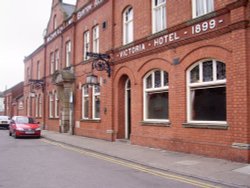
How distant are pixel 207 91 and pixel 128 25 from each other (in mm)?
7015

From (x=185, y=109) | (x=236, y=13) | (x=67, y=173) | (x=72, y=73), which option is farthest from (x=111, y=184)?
(x=72, y=73)

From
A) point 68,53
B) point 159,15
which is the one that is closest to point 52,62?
point 68,53

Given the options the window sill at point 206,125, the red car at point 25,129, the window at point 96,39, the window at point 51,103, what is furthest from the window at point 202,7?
the window at point 51,103

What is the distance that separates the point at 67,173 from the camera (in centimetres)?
900

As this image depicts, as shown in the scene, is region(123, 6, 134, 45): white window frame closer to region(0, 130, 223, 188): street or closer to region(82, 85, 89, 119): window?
region(82, 85, 89, 119): window

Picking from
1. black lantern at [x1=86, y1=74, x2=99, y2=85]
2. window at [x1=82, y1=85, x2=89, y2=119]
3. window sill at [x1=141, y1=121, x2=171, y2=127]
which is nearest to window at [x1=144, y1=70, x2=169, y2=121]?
window sill at [x1=141, y1=121, x2=171, y2=127]

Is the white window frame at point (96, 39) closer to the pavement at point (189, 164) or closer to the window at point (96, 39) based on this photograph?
the window at point (96, 39)

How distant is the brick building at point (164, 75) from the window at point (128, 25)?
1 cm

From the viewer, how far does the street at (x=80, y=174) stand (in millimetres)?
7648

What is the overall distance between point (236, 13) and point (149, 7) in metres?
5.38

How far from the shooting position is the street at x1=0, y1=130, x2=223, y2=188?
7648mm

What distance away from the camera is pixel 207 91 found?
1184cm

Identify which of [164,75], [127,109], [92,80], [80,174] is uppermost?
[92,80]

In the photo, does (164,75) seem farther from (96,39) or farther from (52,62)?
(52,62)
